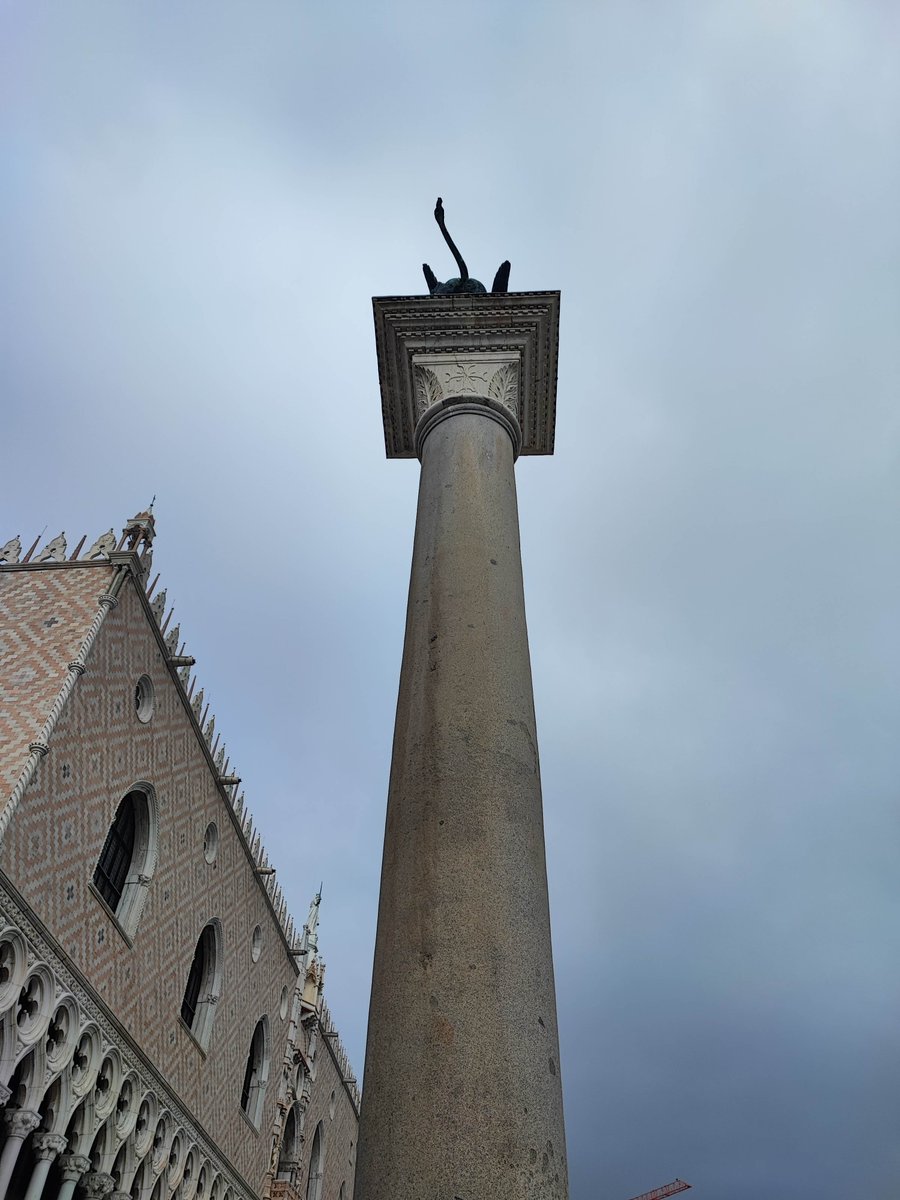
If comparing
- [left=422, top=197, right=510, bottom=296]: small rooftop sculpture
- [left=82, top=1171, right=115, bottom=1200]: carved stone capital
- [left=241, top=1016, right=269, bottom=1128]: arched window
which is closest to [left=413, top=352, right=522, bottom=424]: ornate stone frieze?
[left=422, top=197, right=510, bottom=296]: small rooftop sculpture

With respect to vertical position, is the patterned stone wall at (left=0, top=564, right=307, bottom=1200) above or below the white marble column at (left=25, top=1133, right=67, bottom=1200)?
above

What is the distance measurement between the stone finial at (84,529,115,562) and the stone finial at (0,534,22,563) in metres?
1.29

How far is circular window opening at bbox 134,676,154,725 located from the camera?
13.4 m

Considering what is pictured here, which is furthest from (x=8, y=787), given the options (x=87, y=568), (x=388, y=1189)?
(x=388, y=1189)

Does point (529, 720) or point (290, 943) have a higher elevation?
point (290, 943)

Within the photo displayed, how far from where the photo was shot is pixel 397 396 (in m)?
6.69

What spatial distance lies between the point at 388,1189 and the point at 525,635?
262 centimetres

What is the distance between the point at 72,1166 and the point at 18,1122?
1809 millimetres

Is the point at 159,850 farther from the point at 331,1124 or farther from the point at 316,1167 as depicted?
the point at 331,1124

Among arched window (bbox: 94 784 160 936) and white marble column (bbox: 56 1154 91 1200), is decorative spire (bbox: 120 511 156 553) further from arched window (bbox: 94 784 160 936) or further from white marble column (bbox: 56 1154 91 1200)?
white marble column (bbox: 56 1154 91 1200)

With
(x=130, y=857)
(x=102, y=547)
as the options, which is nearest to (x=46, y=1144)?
(x=130, y=857)

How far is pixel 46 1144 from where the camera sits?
34.9 feet

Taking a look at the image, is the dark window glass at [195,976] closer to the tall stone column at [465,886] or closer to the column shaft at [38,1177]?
the column shaft at [38,1177]

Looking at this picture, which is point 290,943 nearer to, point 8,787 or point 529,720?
point 8,787
